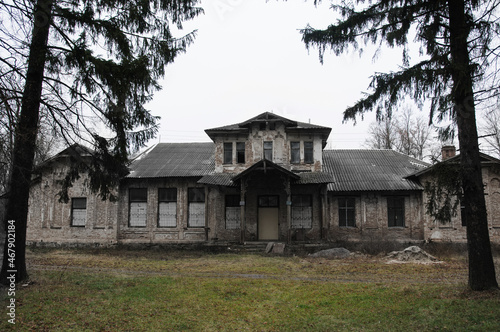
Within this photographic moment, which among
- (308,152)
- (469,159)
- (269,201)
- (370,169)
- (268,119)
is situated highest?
(268,119)

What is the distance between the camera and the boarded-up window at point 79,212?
21.3 meters

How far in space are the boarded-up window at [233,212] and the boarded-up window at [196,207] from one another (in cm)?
146

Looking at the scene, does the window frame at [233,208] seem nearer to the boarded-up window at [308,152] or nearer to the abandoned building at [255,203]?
the abandoned building at [255,203]

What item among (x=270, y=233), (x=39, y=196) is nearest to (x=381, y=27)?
(x=270, y=233)

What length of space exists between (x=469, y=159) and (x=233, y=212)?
13725mm

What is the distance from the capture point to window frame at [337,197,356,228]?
68.7 feet

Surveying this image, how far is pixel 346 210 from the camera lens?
2102cm

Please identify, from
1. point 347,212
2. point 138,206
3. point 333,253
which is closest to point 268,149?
point 347,212

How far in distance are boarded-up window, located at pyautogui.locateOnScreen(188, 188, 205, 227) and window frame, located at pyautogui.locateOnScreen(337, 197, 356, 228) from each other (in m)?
7.60

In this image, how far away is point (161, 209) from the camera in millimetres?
21250

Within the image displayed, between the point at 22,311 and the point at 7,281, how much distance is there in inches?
86.1

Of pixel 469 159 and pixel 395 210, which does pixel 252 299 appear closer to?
pixel 469 159

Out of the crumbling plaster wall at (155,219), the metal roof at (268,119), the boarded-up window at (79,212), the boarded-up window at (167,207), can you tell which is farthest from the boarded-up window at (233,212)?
the boarded-up window at (79,212)

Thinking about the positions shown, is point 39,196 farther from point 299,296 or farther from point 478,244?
point 478,244
